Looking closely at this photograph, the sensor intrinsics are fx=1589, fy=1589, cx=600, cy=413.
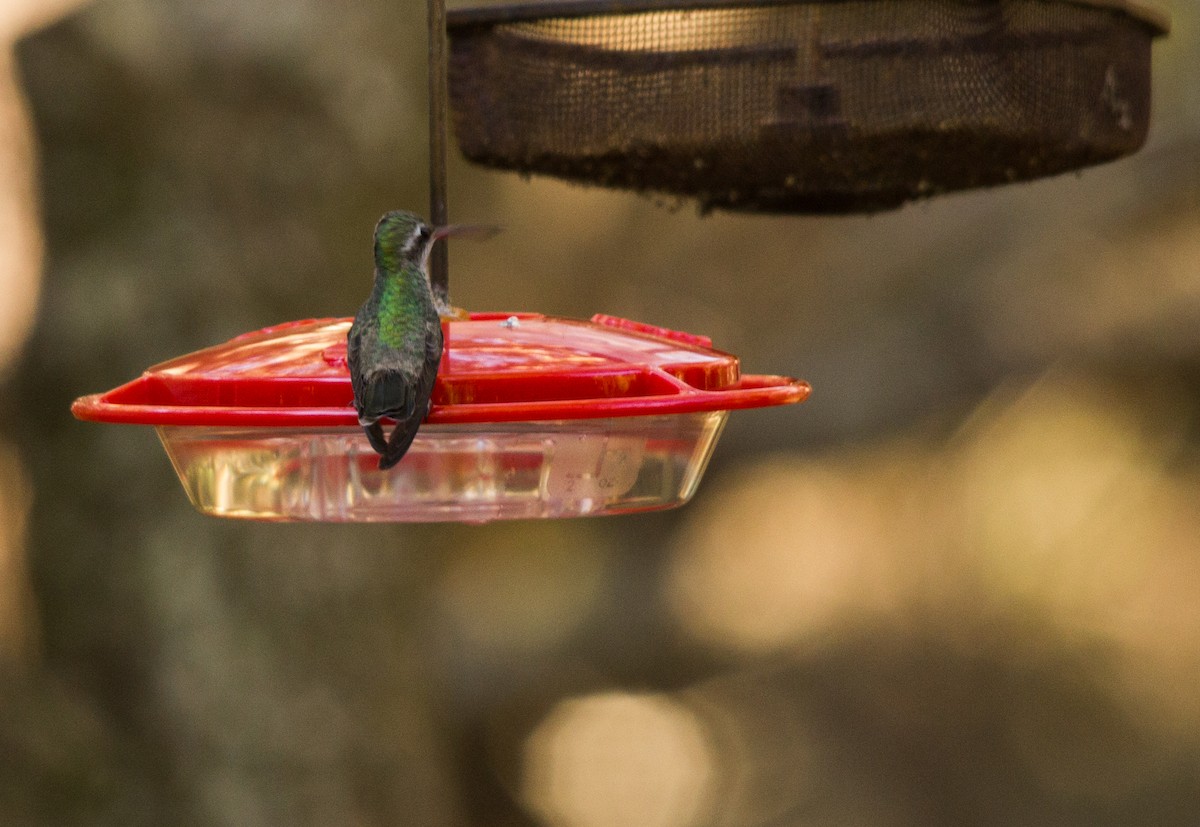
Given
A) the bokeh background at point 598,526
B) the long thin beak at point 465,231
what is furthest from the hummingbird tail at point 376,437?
the bokeh background at point 598,526

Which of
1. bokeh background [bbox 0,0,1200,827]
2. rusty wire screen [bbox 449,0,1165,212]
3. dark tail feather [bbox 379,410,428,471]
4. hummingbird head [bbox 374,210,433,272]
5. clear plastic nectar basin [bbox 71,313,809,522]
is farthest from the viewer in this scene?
bokeh background [bbox 0,0,1200,827]

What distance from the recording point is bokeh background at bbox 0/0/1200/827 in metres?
4.54

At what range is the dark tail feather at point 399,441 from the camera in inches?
60.9

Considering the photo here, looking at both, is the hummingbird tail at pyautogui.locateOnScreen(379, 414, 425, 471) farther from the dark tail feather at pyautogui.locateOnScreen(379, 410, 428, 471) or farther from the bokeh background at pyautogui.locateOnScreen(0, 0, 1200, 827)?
the bokeh background at pyautogui.locateOnScreen(0, 0, 1200, 827)

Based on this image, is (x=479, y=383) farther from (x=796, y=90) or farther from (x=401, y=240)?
(x=796, y=90)

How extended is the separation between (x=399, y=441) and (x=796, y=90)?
1.11 m

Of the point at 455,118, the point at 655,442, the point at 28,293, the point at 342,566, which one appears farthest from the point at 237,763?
the point at 655,442

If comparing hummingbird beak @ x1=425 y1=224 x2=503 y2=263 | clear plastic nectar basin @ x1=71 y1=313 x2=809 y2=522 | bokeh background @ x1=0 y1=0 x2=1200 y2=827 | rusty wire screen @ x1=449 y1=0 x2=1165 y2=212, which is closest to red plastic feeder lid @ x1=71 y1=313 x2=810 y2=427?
clear plastic nectar basin @ x1=71 y1=313 x2=809 y2=522

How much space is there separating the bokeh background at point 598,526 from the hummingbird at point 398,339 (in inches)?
110

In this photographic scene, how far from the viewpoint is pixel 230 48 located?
→ 4711 mm

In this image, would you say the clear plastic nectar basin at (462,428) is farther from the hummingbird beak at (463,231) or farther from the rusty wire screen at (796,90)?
the rusty wire screen at (796,90)

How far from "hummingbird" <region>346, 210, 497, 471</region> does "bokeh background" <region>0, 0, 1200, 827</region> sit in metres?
2.80

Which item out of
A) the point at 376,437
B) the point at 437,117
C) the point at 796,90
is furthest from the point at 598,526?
the point at 376,437

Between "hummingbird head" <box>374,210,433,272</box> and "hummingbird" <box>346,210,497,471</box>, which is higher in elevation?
"hummingbird head" <box>374,210,433,272</box>
